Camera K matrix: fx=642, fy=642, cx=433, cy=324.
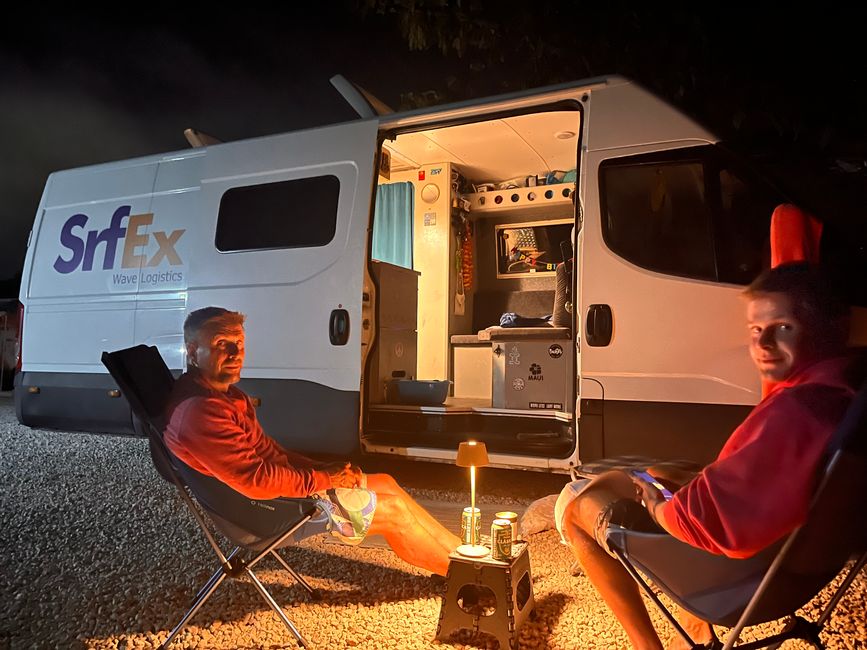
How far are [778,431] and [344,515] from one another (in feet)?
4.57

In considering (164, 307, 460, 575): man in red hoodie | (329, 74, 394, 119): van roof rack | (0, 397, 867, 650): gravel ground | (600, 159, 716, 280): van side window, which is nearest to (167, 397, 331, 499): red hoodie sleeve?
(164, 307, 460, 575): man in red hoodie

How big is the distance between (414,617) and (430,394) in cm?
217

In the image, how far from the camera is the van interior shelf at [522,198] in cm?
559

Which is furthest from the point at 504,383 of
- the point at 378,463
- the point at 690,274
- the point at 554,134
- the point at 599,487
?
the point at 599,487

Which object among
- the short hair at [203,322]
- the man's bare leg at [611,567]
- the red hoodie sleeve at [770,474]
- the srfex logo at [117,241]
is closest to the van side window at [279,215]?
the srfex logo at [117,241]

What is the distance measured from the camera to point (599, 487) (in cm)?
188

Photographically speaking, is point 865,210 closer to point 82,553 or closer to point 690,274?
point 690,274

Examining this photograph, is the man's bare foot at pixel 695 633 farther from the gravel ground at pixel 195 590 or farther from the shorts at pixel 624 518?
the shorts at pixel 624 518

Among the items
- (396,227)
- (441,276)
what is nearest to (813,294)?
(441,276)

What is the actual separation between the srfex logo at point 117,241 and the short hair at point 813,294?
4.04 meters

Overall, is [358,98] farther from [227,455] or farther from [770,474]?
[770,474]

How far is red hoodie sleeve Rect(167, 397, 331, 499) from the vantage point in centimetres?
205

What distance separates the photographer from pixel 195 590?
8.70ft

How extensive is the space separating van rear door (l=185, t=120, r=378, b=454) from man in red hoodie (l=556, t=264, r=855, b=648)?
2589 millimetres
